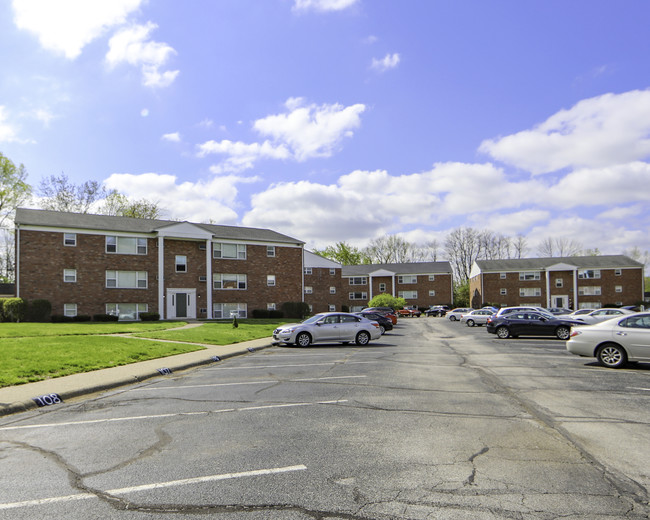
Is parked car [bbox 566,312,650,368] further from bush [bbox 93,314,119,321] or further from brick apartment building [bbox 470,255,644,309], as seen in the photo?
brick apartment building [bbox 470,255,644,309]

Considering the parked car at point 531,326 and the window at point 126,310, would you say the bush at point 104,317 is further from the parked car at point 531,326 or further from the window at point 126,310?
the parked car at point 531,326

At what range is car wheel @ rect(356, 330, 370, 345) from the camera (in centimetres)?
2131

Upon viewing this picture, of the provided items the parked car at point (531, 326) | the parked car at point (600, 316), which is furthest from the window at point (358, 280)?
the parked car at point (531, 326)

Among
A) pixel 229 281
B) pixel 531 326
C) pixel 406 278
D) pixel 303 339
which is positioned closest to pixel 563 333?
pixel 531 326

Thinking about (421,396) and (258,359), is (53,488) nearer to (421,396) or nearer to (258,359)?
(421,396)

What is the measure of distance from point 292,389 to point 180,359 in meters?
6.67

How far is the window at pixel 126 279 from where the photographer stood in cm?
3819

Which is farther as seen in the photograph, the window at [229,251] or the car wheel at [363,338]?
the window at [229,251]

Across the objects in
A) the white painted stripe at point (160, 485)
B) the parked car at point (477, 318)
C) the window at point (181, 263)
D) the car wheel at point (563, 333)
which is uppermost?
the window at point (181, 263)

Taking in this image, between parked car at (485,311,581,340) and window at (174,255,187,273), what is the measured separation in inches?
973

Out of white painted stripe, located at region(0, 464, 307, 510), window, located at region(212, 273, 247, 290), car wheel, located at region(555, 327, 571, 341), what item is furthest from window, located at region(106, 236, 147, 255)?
white painted stripe, located at region(0, 464, 307, 510)

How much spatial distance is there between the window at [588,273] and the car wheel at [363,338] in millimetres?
54692

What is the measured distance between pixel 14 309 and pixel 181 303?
451 inches

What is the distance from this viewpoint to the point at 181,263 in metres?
40.9
